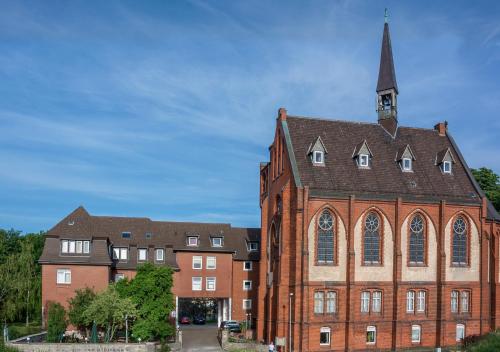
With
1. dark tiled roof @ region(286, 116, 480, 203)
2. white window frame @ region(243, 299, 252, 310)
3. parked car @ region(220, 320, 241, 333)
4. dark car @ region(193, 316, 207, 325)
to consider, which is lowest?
dark car @ region(193, 316, 207, 325)

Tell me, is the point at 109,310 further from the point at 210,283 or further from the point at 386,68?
the point at 386,68

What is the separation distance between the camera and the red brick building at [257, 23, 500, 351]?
151 feet

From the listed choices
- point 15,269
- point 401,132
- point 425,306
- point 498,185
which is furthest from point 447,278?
point 15,269

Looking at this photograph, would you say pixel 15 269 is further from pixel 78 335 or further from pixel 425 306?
pixel 425 306

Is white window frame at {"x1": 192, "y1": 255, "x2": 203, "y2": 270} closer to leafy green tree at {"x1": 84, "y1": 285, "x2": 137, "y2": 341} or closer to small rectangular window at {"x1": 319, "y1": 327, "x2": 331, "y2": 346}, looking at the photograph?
leafy green tree at {"x1": 84, "y1": 285, "x2": 137, "y2": 341}

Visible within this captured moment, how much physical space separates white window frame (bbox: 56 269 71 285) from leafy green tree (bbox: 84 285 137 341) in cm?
933

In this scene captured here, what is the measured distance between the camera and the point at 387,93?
56188mm

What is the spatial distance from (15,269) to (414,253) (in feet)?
130

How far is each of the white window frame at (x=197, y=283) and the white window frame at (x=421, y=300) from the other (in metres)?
24.7

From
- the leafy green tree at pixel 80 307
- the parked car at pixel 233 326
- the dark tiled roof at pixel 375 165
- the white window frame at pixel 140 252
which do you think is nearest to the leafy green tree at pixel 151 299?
the leafy green tree at pixel 80 307

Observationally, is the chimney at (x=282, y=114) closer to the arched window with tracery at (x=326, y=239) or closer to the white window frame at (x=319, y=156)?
the white window frame at (x=319, y=156)

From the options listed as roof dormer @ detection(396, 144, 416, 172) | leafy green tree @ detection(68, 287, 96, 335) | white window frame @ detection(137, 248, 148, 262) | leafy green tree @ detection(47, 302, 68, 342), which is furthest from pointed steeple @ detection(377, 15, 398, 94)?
leafy green tree @ detection(47, 302, 68, 342)

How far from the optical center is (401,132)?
55.0m

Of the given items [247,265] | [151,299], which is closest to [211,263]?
[247,265]
